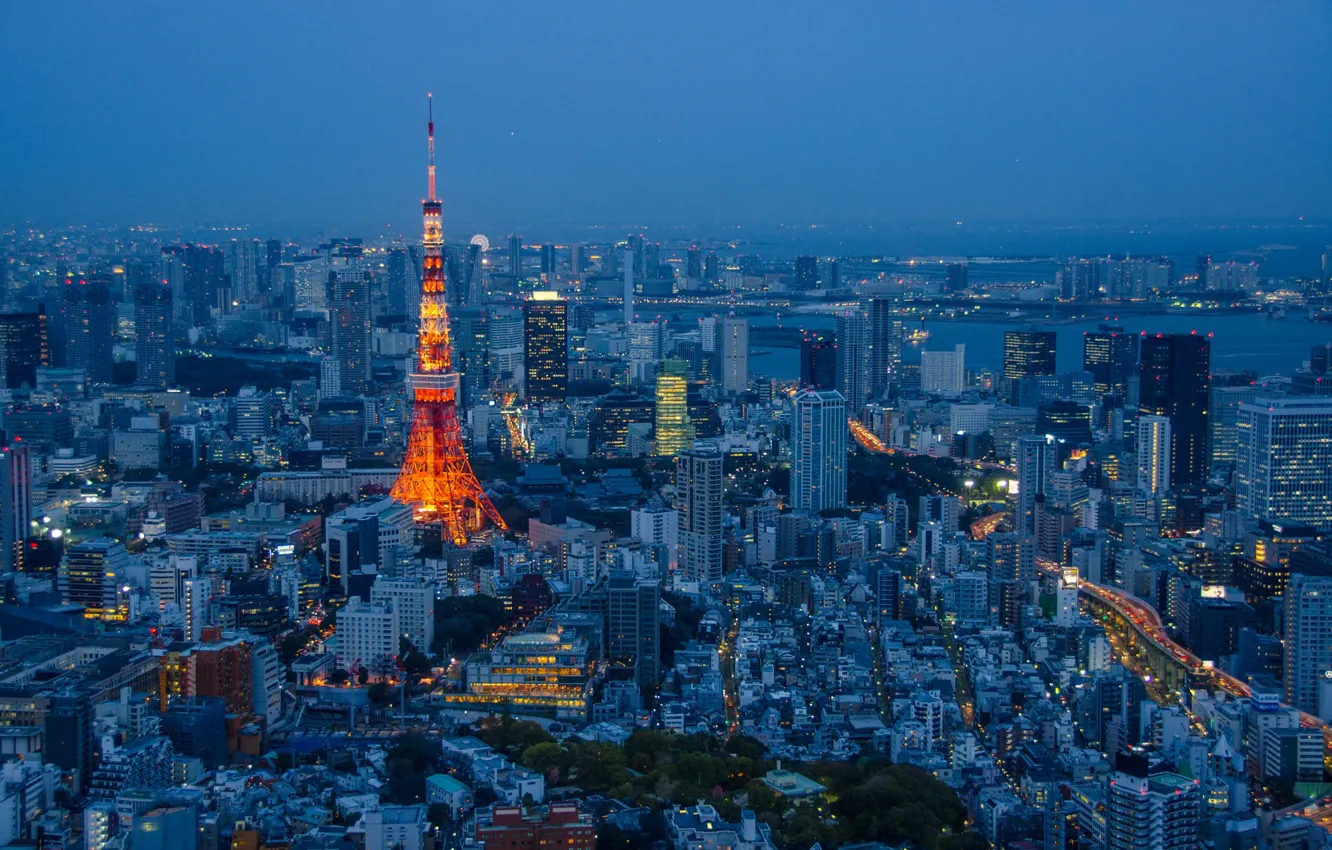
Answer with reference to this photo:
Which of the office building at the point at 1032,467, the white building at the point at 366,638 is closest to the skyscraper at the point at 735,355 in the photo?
the office building at the point at 1032,467

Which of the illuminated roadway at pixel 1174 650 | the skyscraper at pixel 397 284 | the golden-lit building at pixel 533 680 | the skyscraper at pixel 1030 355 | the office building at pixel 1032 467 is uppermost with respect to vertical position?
the skyscraper at pixel 397 284

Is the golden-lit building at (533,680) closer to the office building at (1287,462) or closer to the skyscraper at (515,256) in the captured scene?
the office building at (1287,462)

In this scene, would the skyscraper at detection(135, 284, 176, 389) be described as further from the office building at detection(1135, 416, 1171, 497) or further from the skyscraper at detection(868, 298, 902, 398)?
the office building at detection(1135, 416, 1171, 497)

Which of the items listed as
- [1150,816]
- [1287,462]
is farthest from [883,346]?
[1150,816]

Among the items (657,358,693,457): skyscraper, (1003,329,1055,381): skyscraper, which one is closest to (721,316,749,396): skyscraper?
(1003,329,1055,381): skyscraper

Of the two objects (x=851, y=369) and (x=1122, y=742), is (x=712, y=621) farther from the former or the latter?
(x=851, y=369)

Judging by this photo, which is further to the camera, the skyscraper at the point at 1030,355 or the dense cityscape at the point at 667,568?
the skyscraper at the point at 1030,355

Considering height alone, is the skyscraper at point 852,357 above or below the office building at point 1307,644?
above
